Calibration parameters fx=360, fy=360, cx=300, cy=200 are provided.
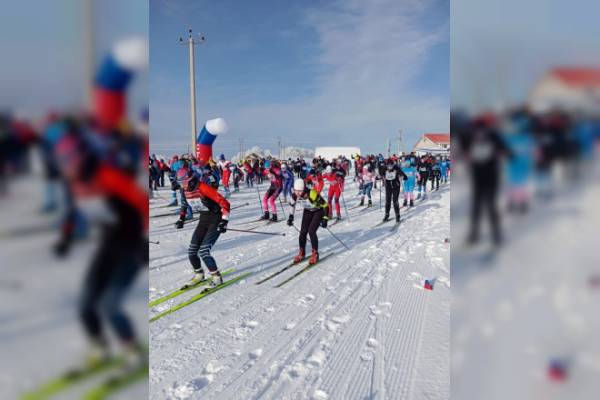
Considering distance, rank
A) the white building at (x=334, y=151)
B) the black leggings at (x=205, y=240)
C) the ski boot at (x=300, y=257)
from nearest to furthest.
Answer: the black leggings at (x=205, y=240)
the ski boot at (x=300, y=257)
the white building at (x=334, y=151)

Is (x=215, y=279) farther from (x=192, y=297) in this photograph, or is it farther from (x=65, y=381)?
(x=65, y=381)

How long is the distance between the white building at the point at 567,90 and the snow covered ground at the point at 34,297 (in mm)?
1150

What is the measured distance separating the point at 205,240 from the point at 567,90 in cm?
480

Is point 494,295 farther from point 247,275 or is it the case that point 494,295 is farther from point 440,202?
point 440,202

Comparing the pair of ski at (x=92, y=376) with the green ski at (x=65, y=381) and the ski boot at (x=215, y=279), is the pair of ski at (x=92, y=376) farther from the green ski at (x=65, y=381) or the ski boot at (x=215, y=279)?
the ski boot at (x=215, y=279)

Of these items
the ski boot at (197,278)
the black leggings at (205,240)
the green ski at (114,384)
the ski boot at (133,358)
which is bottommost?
the ski boot at (197,278)

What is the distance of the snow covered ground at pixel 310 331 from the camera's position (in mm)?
3008

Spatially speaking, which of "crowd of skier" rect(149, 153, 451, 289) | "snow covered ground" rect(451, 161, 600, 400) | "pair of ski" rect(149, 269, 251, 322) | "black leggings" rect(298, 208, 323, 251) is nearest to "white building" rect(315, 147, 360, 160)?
"crowd of skier" rect(149, 153, 451, 289)

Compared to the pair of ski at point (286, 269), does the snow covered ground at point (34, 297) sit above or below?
above

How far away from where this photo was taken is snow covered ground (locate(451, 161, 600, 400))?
88cm

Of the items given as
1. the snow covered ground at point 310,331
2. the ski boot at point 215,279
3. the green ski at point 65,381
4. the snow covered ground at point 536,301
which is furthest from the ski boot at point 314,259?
the green ski at point 65,381

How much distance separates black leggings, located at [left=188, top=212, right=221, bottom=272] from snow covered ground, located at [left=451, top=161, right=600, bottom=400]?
14.6 ft

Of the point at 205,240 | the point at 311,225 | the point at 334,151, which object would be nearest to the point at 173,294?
the point at 205,240

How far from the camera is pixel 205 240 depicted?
17.0 feet
